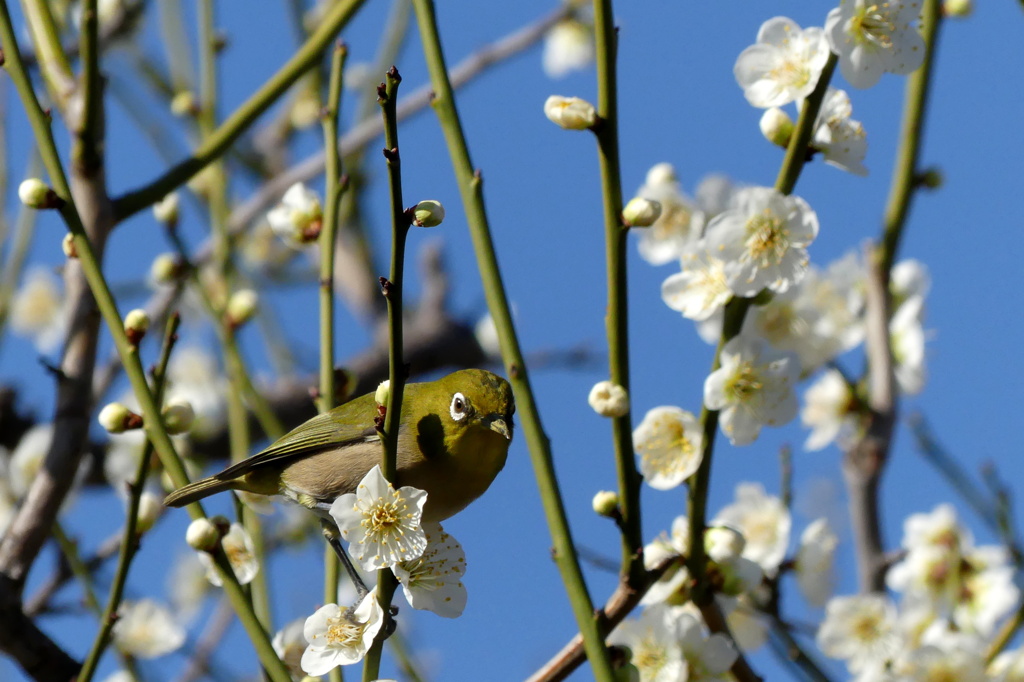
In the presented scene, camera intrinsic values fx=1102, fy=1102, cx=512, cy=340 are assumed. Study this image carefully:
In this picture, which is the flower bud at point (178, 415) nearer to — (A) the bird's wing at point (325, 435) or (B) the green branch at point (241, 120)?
(A) the bird's wing at point (325, 435)

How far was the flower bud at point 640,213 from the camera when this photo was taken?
90.8 inches

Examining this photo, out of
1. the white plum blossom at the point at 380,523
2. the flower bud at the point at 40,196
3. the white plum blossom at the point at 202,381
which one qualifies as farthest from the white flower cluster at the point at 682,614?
the white plum blossom at the point at 202,381

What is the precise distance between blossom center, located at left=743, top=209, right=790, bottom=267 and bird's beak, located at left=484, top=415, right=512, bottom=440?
2.35ft

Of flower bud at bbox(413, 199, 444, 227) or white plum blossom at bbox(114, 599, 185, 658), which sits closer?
flower bud at bbox(413, 199, 444, 227)

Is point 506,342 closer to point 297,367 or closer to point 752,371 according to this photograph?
point 752,371

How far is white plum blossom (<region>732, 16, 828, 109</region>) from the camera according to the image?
2604 mm

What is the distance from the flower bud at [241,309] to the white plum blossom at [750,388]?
163 centimetres

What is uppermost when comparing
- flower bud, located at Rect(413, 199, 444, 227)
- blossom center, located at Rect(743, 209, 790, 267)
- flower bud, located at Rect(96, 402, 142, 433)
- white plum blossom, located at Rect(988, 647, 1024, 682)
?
flower bud, located at Rect(96, 402, 142, 433)

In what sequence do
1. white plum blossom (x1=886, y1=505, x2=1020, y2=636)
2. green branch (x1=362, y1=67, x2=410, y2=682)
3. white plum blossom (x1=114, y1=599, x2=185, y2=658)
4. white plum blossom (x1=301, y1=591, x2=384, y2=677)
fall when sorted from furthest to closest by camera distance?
white plum blossom (x1=886, y1=505, x2=1020, y2=636)
white plum blossom (x1=114, y1=599, x2=185, y2=658)
white plum blossom (x1=301, y1=591, x2=384, y2=677)
green branch (x1=362, y1=67, x2=410, y2=682)

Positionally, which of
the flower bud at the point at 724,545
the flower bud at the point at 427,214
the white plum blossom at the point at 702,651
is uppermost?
the flower bud at the point at 427,214

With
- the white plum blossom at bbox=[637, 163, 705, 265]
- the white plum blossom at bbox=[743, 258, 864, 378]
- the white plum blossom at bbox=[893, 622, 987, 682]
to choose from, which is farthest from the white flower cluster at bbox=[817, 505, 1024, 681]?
the white plum blossom at bbox=[637, 163, 705, 265]

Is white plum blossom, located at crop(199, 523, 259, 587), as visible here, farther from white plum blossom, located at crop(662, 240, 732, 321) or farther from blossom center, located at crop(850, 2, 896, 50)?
blossom center, located at crop(850, 2, 896, 50)

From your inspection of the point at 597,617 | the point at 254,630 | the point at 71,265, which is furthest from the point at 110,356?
the point at 597,617

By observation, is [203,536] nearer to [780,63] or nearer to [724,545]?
[724,545]
